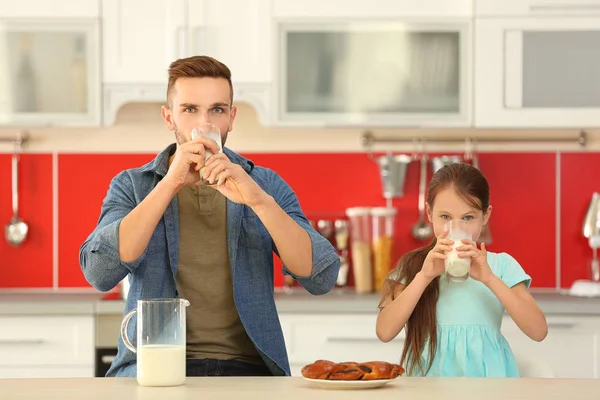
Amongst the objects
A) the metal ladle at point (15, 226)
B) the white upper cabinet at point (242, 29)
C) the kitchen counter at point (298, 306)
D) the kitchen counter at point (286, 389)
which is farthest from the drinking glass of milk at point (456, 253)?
the metal ladle at point (15, 226)

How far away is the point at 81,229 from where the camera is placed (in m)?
3.96

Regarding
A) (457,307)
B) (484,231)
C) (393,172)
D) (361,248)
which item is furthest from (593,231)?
(457,307)

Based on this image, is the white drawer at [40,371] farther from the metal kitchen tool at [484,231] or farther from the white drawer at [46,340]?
the metal kitchen tool at [484,231]

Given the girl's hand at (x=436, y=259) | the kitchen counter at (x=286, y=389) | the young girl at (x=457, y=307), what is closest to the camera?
the kitchen counter at (x=286, y=389)

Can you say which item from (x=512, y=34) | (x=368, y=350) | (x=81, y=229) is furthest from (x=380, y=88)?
(x=81, y=229)

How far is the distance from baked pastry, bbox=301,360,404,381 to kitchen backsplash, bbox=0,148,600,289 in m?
2.23

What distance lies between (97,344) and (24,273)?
75 centimetres

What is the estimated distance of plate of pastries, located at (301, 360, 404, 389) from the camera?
5.48ft

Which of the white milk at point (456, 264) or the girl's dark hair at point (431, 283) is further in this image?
the girl's dark hair at point (431, 283)

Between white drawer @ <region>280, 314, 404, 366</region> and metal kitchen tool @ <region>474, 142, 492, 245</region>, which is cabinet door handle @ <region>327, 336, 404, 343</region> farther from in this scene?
metal kitchen tool @ <region>474, 142, 492, 245</region>

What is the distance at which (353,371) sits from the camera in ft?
5.54

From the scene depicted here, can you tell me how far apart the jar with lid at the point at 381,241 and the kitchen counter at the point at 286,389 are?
1931 mm

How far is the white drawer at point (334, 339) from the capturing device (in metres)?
3.37

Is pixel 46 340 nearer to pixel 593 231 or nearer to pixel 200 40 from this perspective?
pixel 200 40
